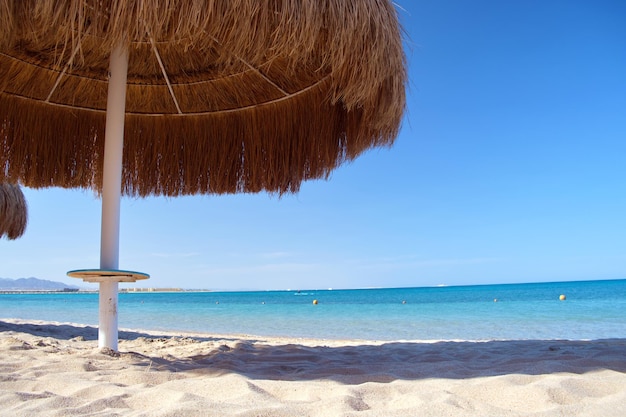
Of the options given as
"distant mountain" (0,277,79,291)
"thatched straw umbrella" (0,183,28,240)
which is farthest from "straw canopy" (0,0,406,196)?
"distant mountain" (0,277,79,291)

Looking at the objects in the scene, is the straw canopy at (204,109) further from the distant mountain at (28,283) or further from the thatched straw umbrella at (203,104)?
the distant mountain at (28,283)

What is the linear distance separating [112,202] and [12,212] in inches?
251

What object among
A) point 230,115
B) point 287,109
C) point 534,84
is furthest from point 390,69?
point 534,84

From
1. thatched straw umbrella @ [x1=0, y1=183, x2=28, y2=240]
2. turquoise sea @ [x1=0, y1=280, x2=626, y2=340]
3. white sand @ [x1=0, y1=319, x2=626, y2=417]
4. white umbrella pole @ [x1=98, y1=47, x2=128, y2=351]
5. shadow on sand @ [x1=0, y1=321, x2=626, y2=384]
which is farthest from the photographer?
turquoise sea @ [x1=0, y1=280, x2=626, y2=340]

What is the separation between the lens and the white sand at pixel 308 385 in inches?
56.8

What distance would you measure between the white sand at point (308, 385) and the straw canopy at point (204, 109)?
1.35m

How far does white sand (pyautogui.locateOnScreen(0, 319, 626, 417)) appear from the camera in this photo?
144cm

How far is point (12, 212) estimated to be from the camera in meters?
7.73

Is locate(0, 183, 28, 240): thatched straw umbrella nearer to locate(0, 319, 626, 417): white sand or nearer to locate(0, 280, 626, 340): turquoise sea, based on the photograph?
locate(0, 280, 626, 340): turquoise sea

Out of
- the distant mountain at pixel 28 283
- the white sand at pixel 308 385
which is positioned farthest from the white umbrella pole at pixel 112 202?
the distant mountain at pixel 28 283

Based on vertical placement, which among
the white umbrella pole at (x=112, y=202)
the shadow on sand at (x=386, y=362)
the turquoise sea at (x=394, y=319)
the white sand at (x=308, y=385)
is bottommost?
the turquoise sea at (x=394, y=319)

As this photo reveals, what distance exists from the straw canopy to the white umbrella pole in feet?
0.69

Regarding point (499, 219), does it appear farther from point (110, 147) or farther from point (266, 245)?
point (110, 147)

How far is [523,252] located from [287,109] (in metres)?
36.4
